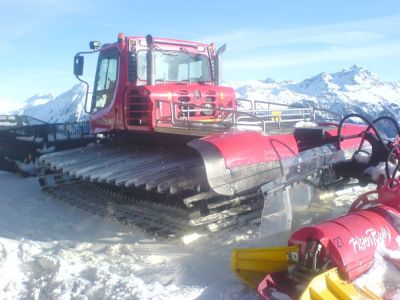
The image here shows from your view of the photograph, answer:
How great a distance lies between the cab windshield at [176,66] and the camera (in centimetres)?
812

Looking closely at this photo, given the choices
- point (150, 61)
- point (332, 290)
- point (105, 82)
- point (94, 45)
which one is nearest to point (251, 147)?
point (332, 290)

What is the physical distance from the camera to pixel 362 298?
3428 mm

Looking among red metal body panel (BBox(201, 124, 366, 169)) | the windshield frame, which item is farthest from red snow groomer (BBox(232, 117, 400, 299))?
the windshield frame

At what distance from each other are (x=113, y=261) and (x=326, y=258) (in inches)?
96.7

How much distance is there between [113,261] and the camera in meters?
5.11

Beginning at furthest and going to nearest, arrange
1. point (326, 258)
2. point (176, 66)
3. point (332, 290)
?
point (176, 66) → point (326, 258) → point (332, 290)

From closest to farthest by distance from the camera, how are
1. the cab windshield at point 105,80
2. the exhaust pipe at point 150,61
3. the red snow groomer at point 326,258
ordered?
the red snow groomer at point 326,258 → the exhaust pipe at point 150,61 → the cab windshield at point 105,80

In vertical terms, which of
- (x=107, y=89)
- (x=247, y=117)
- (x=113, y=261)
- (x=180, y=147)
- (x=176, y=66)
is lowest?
(x=113, y=261)

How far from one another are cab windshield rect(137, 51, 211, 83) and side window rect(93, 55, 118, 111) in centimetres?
61

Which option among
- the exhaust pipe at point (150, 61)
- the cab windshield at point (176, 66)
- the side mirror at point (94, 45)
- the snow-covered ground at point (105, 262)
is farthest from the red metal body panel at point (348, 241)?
the side mirror at point (94, 45)

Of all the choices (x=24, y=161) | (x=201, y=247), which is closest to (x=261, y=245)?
(x=201, y=247)

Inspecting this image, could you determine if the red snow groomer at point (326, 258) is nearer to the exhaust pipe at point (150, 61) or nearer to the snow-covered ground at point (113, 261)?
the snow-covered ground at point (113, 261)

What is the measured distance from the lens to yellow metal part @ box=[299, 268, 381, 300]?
129 inches

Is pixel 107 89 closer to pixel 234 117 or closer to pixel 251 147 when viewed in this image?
pixel 234 117
